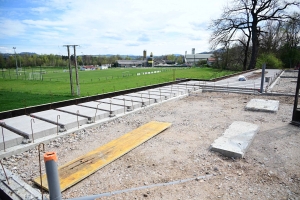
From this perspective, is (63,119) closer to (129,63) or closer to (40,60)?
(40,60)

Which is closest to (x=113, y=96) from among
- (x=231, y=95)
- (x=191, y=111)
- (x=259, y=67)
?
(x=191, y=111)

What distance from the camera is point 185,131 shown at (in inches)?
222

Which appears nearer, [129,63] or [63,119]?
[63,119]

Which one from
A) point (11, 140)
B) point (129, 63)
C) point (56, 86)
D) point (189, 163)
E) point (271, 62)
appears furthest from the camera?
point (129, 63)

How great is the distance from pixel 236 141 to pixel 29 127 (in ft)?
17.9

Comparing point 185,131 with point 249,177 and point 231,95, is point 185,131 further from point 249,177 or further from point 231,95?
point 231,95

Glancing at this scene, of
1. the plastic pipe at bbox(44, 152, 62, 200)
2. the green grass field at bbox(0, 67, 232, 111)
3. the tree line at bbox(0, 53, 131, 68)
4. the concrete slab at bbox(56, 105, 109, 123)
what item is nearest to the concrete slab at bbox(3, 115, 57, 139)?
the concrete slab at bbox(56, 105, 109, 123)

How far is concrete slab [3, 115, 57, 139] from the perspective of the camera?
4914 millimetres

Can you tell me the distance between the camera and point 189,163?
3.89m

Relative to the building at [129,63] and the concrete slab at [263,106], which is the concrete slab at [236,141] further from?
the building at [129,63]

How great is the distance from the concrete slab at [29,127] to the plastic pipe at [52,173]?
122 inches

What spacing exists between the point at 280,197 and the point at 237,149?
1314 millimetres

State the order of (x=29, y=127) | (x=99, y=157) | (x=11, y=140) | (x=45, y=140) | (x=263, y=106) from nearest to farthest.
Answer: (x=99, y=157), (x=11, y=140), (x=45, y=140), (x=29, y=127), (x=263, y=106)

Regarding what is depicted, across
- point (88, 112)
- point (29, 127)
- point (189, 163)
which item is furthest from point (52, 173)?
point (88, 112)
